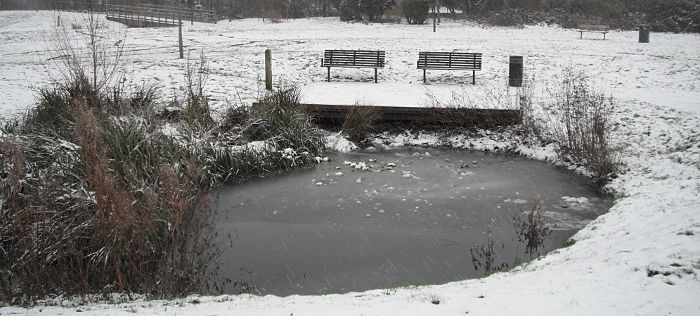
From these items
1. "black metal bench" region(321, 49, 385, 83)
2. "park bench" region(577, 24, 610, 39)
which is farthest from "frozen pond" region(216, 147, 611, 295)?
"park bench" region(577, 24, 610, 39)

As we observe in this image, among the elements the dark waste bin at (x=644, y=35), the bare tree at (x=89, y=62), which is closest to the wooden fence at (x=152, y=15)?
the bare tree at (x=89, y=62)

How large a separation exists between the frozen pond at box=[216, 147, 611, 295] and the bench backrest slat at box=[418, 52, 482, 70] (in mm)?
5073

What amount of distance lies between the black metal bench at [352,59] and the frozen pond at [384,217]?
18.7 ft

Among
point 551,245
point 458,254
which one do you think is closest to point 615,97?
point 551,245

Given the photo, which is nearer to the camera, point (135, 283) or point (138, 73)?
point (135, 283)

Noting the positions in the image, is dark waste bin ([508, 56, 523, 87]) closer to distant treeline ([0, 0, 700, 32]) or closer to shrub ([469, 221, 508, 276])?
shrub ([469, 221, 508, 276])

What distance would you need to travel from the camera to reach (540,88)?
14.9m

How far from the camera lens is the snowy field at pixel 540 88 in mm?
4805

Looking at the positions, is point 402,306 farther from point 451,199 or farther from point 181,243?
point 451,199

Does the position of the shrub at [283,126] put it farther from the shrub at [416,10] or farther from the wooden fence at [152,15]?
the wooden fence at [152,15]

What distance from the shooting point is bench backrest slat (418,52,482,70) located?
16.1 m

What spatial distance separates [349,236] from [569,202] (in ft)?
12.2

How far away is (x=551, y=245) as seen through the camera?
723cm

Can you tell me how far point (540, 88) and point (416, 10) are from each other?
55.8 feet
